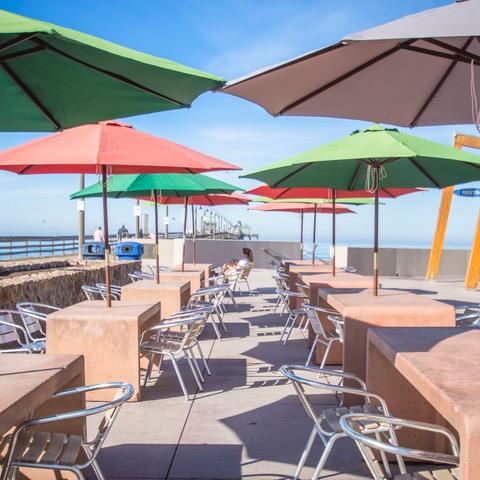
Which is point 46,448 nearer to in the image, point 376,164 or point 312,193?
point 376,164

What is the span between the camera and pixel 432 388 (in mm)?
2240

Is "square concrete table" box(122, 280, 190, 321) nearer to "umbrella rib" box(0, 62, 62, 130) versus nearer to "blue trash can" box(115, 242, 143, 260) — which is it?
"umbrella rib" box(0, 62, 62, 130)

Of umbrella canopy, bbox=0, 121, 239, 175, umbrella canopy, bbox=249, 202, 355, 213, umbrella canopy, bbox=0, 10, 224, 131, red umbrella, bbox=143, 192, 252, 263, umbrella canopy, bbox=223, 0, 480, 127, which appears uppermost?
umbrella canopy, bbox=223, 0, 480, 127

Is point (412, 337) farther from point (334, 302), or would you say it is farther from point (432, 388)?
point (334, 302)

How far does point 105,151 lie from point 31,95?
122cm

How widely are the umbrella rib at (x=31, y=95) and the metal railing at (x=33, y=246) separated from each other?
54.6 feet

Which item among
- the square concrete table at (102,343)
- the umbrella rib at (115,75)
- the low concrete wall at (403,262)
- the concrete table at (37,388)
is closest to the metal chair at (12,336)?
the square concrete table at (102,343)

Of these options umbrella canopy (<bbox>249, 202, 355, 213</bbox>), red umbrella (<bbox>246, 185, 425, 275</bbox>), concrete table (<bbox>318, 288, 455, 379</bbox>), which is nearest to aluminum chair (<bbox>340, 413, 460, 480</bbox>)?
concrete table (<bbox>318, 288, 455, 379</bbox>)

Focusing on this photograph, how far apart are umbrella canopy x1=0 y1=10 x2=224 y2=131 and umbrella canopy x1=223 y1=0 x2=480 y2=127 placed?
→ 2.03 ft

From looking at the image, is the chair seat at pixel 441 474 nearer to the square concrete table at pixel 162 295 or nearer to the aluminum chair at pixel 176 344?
the aluminum chair at pixel 176 344

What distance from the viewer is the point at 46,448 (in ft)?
8.41

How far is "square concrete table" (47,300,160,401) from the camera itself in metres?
4.65

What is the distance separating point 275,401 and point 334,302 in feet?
3.19

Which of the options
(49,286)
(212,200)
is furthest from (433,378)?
(212,200)
